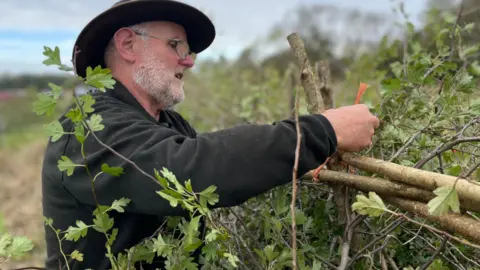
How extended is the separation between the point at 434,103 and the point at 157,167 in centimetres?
115

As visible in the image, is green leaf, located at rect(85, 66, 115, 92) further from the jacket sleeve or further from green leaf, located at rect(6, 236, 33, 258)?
green leaf, located at rect(6, 236, 33, 258)

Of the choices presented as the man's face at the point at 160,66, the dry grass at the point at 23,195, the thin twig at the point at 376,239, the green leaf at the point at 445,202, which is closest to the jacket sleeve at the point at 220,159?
the thin twig at the point at 376,239

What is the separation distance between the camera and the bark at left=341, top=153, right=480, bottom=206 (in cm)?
119

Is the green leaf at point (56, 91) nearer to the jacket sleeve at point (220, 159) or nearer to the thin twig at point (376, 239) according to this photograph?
the jacket sleeve at point (220, 159)

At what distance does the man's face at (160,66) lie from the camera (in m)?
Answer: 2.26

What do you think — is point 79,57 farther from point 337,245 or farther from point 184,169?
point 337,245

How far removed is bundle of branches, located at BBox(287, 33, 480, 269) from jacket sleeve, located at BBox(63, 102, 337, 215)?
6.6 inches

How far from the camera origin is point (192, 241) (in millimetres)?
1438

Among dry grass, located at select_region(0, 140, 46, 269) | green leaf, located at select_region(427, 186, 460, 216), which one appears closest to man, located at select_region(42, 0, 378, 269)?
green leaf, located at select_region(427, 186, 460, 216)

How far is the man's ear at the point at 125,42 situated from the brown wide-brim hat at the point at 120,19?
52mm

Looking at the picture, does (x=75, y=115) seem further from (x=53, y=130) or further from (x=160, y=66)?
(x=160, y=66)

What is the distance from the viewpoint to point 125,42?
7.61 ft

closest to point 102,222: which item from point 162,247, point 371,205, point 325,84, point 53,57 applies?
point 162,247

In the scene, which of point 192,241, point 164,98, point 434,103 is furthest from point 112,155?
point 434,103
